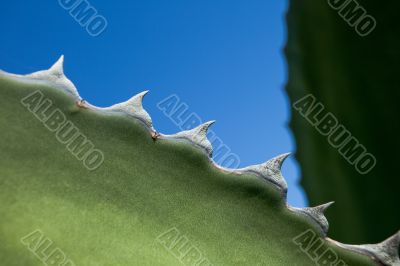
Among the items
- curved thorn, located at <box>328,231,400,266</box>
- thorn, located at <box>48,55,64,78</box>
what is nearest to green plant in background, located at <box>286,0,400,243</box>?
curved thorn, located at <box>328,231,400,266</box>

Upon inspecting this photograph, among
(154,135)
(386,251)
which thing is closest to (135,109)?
(154,135)

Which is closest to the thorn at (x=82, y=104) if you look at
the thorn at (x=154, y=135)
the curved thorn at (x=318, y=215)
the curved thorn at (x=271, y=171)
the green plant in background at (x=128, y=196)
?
the green plant in background at (x=128, y=196)

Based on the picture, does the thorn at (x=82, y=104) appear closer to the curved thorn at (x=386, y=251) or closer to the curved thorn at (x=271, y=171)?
the curved thorn at (x=271, y=171)

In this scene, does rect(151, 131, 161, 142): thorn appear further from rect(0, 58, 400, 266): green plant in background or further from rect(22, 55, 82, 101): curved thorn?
rect(22, 55, 82, 101): curved thorn

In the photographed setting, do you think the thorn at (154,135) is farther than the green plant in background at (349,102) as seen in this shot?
No

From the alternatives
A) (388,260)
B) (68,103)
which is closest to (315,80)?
(388,260)

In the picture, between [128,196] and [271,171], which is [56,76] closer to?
[128,196]
